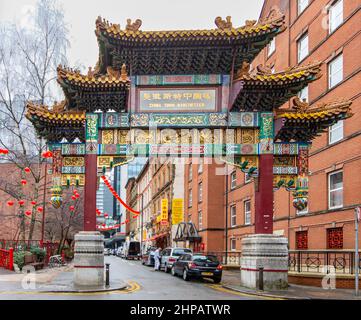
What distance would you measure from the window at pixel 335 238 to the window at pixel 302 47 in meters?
10.9

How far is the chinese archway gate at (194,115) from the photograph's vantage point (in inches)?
754

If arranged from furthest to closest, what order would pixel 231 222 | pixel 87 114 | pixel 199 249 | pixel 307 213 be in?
pixel 199 249 → pixel 231 222 → pixel 307 213 → pixel 87 114

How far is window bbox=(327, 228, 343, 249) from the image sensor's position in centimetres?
2416

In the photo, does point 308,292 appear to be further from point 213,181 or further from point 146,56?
point 213,181

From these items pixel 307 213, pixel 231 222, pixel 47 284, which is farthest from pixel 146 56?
pixel 231 222

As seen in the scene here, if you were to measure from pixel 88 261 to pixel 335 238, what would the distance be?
12.7m

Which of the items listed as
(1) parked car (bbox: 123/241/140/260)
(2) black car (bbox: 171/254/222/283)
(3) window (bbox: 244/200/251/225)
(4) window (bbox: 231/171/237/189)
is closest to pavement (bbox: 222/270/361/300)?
(2) black car (bbox: 171/254/222/283)

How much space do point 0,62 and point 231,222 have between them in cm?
2226

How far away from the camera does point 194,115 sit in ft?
64.2

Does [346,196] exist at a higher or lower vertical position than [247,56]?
lower

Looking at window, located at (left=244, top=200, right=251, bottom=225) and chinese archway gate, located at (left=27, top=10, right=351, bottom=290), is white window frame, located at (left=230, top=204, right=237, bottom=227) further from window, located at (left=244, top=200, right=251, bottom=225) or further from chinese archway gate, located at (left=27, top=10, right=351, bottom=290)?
chinese archway gate, located at (left=27, top=10, right=351, bottom=290)

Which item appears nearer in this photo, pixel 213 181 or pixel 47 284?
pixel 47 284

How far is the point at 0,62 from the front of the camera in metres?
32.2

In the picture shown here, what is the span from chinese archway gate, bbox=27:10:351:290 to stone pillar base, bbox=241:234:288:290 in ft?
1.68
